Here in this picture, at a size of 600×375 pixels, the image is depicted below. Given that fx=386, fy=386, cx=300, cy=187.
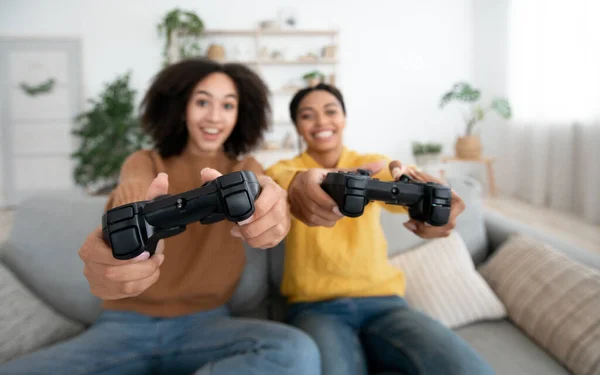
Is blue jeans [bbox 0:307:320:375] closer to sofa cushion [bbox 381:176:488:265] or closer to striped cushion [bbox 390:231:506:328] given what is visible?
striped cushion [bbox 390:231:506:328]

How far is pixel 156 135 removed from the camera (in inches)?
37.1

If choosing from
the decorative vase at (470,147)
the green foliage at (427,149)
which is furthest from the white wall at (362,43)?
the decorative vase at (470,147)

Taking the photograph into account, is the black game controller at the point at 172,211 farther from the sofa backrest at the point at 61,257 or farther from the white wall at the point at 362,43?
the white wall at the point at 362,43

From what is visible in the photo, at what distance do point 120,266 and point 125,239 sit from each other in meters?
0.10

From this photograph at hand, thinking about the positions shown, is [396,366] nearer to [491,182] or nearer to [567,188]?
[567,188]

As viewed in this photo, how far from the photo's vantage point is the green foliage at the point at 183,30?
3.92 meters

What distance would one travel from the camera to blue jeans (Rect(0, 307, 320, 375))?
0.72 m

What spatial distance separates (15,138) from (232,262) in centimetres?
442

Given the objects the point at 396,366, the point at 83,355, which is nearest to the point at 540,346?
the point at 396,366

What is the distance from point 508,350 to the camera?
3.20 feet

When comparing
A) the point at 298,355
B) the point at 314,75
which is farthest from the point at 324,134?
the point at 314,75

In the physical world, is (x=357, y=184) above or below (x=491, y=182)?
above

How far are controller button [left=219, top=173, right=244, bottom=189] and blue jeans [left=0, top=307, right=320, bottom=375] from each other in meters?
0.42

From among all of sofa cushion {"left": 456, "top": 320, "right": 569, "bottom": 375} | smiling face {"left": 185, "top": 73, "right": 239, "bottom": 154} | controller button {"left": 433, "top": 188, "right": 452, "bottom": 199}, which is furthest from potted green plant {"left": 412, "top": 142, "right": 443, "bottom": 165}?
controller button {"left": 433, "top": 188, "right": 452, "bottom": 199}
